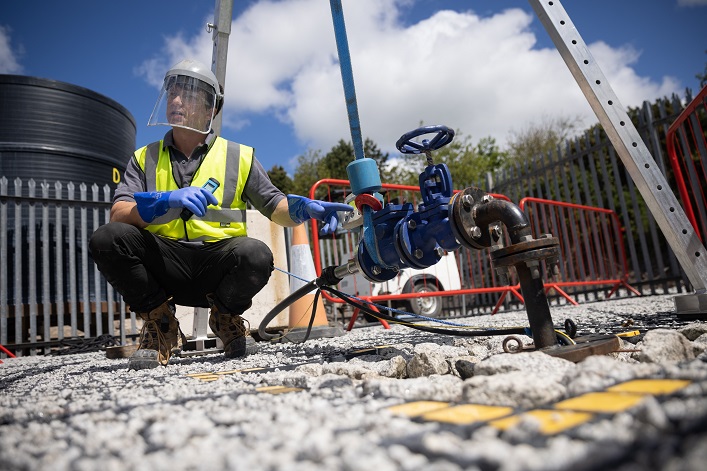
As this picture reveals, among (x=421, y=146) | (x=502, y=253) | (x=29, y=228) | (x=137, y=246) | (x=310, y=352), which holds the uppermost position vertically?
(x=29, y=228)

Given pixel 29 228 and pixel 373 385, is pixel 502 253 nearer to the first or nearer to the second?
pixel 373 385

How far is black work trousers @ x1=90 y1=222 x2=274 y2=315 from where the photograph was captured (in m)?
2.58

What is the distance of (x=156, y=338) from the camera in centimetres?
276

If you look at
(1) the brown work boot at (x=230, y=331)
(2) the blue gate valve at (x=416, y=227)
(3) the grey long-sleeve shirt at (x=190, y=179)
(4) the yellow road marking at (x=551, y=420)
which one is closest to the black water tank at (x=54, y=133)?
(3) the grey long-sleeve shirt at (x=190, y=179)

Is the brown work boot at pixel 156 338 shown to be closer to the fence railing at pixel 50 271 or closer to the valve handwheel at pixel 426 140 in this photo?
the valve handwheel at pixel 426 140

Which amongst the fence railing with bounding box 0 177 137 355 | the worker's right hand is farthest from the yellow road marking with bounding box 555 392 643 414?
the fence railing with bounding box 0 177 137 355

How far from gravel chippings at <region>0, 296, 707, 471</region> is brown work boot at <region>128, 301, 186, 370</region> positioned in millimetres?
759

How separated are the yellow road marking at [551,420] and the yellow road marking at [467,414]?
0.14 feet

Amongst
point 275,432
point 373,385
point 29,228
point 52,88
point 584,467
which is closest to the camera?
point 584,467

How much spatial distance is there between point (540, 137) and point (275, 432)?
19362 mm

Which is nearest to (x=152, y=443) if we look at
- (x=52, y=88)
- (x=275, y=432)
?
(x=275, y=432)

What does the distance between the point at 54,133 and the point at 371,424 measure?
6.79 metres

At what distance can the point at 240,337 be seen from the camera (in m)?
2.96

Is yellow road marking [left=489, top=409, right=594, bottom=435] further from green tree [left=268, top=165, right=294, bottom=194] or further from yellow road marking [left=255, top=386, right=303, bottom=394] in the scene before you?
green tree [left=268, top=165, right=294, bottom=194]
